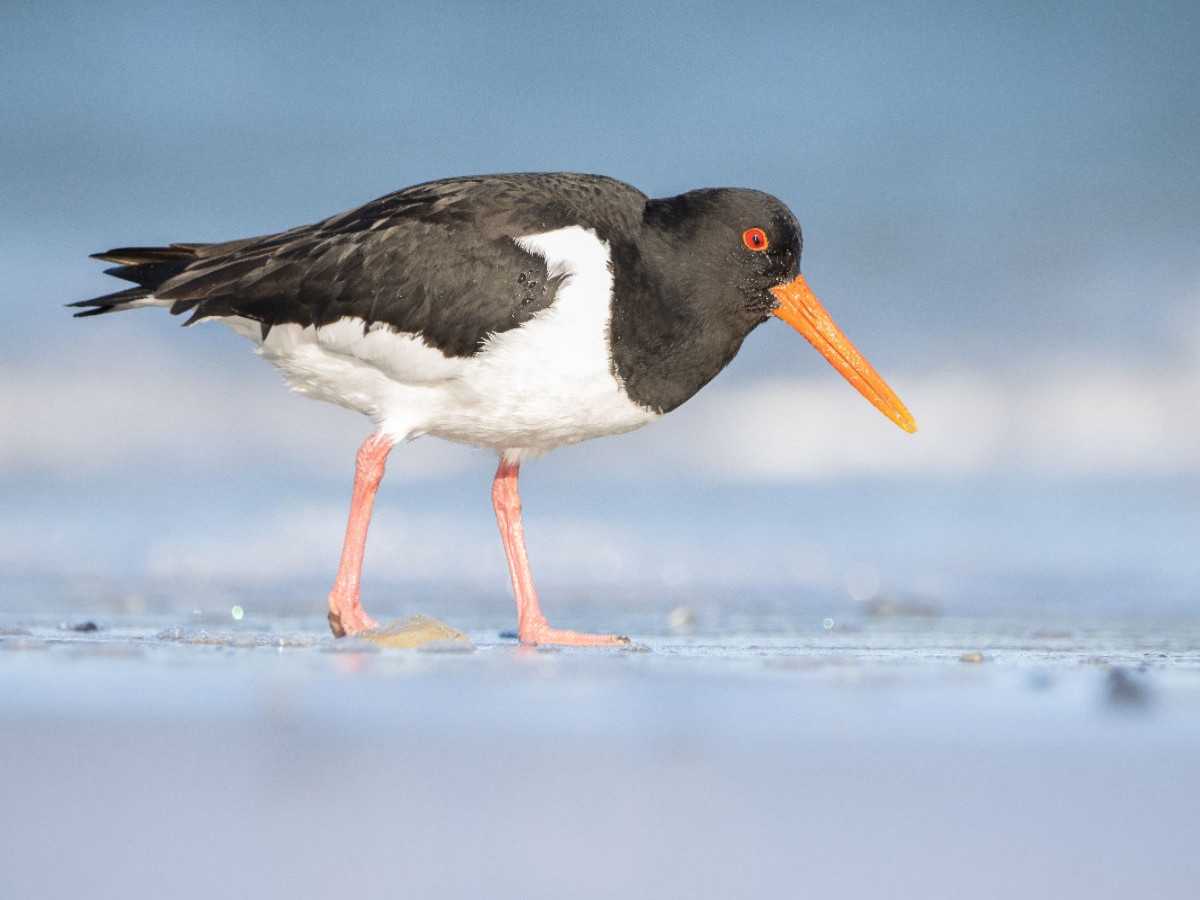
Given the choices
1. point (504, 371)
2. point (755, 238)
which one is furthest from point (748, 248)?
point (504, 371)

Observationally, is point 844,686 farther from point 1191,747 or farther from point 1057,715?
point 1191,747

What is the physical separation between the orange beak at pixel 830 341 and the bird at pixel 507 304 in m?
0.02

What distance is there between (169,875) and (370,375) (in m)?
3.76

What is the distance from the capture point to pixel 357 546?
5.80 m

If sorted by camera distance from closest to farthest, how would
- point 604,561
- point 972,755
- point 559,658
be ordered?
point 972,755 → point 559,658 → point 604,561

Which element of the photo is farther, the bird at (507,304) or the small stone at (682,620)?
the small stone at (682,620)

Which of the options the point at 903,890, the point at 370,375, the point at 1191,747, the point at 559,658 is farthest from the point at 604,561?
the point at 903,890

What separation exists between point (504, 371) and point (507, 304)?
0.95 ft

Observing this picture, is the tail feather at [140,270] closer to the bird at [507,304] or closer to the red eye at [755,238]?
the bird at [507,304]

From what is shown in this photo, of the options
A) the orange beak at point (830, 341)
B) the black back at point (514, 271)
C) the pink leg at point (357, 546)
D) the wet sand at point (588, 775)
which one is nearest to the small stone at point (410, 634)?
the wet sand at point (588, 775)

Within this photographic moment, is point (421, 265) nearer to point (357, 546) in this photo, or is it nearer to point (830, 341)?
point (357, 546)

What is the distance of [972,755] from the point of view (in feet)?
9.98

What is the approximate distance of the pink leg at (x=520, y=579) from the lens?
570 cm

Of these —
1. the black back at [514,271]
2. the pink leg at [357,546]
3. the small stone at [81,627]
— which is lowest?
the small stone at [81,627]
